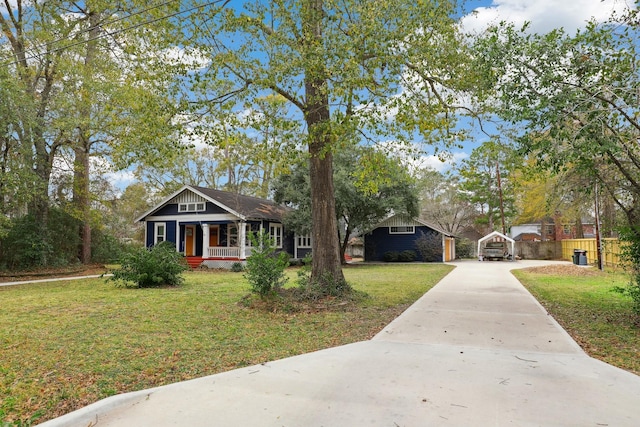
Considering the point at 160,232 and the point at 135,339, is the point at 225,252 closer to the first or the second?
the point at 160,232

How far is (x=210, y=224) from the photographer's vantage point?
23891 millimetres

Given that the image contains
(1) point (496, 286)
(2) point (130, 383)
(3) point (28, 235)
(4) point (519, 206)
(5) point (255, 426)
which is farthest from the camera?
(4) point (519, 206)

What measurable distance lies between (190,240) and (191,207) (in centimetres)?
255

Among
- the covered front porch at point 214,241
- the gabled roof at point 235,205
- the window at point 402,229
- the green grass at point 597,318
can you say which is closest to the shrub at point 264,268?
the green grass at point 597,318

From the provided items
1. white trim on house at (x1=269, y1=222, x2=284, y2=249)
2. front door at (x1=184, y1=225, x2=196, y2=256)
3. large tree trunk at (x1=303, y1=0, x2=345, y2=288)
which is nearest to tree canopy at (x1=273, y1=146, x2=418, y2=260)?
white trim on house at (x1=269, y1=222, x2=284, y2=249)

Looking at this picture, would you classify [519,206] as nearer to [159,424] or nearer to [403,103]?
[403,103]

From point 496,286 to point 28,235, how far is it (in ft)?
62.0

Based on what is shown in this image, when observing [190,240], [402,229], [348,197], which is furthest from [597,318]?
[402,229]

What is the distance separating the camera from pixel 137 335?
6.14 m

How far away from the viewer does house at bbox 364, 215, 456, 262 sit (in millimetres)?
29703

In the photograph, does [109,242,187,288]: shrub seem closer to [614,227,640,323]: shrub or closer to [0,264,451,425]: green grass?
[0,264,451,425]: green grass

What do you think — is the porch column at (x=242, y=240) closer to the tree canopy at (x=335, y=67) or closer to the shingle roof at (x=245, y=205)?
the shingle roof at (x=245, y=205)

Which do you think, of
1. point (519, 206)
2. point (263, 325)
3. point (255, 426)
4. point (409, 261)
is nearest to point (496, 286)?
point (263, 325)

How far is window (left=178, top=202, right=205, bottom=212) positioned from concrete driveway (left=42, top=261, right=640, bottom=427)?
19.5m
